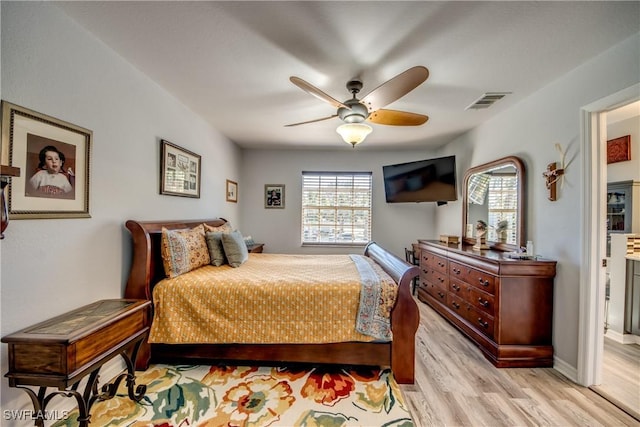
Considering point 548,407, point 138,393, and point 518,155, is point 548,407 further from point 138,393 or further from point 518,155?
point 138,393

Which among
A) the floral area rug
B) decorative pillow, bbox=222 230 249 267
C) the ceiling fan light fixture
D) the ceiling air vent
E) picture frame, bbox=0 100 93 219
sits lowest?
the floral area rug

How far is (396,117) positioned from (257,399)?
2536 mm

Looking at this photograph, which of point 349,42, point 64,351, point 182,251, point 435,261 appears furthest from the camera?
point 435,261

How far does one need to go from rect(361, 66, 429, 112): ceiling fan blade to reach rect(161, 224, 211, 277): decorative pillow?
1999 millimetres

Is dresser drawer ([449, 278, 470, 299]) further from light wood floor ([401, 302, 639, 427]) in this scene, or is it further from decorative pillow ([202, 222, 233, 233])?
decorative pillow ([202, 222, 233, 233])

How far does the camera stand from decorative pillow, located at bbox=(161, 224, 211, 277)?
2.23 m

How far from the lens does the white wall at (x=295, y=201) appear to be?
484 centimetres

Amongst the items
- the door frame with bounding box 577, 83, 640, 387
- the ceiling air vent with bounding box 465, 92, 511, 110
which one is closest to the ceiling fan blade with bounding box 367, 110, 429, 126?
the ceiling air vent with bounding box 465, 92, 511, 110

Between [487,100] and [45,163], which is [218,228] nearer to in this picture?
[45,163]

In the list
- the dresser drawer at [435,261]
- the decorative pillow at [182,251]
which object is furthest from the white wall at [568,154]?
the decorative pillow at [182,251]

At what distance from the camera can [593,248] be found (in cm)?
196

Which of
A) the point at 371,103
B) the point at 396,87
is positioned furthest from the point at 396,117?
the point at 396,87

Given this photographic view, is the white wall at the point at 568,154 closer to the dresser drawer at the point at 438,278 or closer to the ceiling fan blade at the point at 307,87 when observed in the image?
the dresser drawer at the point at 438,278

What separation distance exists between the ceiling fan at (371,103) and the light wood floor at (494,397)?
2.09 metres
